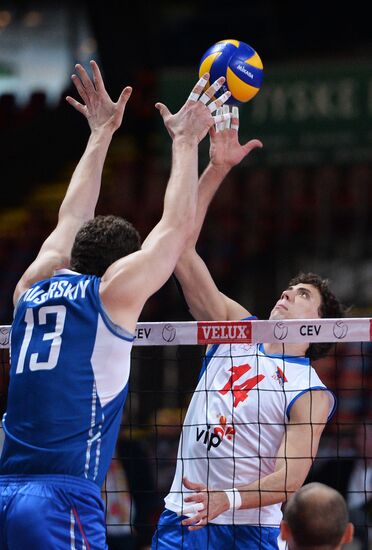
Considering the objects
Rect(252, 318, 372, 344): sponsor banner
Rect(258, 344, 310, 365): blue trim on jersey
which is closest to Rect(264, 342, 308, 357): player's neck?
Rect(258, 344, 310, 365): blue trim on jersey

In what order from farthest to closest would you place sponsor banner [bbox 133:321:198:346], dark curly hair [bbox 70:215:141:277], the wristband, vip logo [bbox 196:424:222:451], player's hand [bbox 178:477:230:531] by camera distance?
sponsor banner [bbox 133:321:198:346]
vip logo [bbox 196:424:222:451]
the wristband
player's hand [bbox 178:477:230:531]
dark curly hair [bbox 70:215:141:277]

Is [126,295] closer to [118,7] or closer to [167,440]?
[167,440]

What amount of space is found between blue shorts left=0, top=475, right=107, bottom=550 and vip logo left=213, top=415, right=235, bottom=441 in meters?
1.56

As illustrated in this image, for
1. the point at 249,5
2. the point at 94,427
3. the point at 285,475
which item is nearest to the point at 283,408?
the point at 285,475

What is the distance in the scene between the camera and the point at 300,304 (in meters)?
5.96

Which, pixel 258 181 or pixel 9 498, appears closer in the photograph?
pixel 9 498

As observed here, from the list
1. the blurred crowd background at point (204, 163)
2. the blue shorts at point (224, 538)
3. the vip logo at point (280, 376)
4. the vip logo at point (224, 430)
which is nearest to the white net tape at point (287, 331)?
the vip logo at point (280, 376)

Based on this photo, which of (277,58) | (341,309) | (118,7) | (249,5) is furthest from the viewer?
(118,7)

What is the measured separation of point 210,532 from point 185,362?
872cm

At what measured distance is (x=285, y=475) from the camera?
5328mm

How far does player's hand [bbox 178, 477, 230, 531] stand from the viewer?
4.80 meters

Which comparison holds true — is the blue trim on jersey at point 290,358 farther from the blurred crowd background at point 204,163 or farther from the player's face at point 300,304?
the blurred crowd background at point 204,163

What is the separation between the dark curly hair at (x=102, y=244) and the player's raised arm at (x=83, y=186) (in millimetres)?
417

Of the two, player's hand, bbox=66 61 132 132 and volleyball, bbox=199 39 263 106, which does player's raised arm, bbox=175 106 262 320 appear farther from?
player's hand, bbox=66 61 132 132
